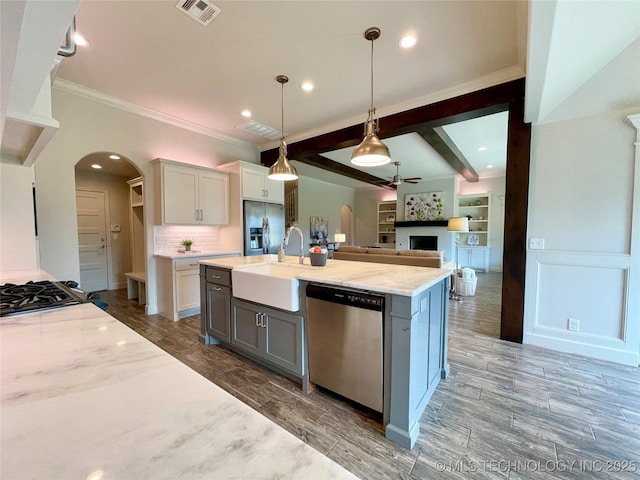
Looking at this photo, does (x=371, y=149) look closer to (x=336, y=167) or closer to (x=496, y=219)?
(x=336, y=167)

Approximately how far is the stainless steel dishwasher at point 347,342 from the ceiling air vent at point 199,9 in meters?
2.24

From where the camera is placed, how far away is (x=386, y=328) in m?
1.65

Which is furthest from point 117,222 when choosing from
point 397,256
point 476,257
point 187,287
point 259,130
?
point 476,257

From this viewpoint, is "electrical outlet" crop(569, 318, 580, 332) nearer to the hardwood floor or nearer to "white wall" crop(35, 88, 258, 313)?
the hardwood floor

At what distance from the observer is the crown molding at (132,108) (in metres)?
3.13

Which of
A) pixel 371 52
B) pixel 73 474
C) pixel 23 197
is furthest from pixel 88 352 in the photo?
pixel 371 52

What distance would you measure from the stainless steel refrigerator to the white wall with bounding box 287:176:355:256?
8.21ft

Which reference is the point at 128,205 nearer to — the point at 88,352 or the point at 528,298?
the point at 88,352

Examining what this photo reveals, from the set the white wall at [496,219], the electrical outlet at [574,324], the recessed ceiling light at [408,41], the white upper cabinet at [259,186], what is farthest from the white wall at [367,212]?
the recessed ceiling light at [408,41]

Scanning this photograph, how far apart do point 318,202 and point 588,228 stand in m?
6.72

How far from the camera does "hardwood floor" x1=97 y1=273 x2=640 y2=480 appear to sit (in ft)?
4.83

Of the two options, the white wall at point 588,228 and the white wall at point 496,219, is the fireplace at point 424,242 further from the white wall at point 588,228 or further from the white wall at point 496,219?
the white wall at point 588,228

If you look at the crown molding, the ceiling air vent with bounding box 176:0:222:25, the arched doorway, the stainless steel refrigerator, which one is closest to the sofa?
the stainless steel refrigerator

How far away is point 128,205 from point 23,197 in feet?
14.1
